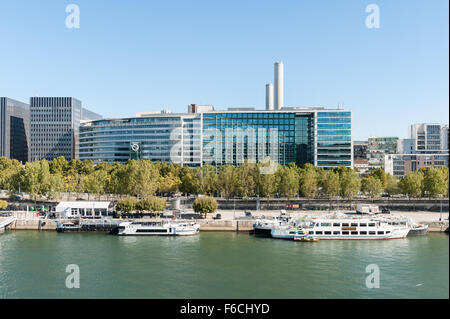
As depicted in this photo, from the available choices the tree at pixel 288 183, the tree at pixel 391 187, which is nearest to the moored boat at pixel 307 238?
the tree at pixel 288 183

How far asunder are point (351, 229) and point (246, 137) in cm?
5391

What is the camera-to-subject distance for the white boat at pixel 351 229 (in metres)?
38.1

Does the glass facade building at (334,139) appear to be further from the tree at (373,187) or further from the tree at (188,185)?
the tree at (188,185)

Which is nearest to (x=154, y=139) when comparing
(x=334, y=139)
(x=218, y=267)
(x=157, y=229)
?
(x=334, y=139)

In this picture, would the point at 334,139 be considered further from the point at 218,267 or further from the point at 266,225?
the point at 218,267

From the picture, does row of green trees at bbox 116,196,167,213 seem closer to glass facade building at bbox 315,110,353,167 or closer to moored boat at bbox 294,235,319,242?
moored boat at bbox 294,235,319,242

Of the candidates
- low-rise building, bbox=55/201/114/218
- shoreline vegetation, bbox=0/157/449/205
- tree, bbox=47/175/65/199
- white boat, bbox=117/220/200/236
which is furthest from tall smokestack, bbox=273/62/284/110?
white boat, bbox=117/220/200/236

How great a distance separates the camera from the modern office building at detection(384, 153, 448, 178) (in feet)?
294

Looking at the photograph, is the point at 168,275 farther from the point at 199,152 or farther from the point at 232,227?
the point at 199,152

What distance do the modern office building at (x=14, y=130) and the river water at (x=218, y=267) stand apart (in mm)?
100049

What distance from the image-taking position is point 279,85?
10294 centimetres
